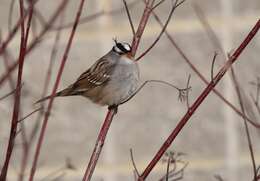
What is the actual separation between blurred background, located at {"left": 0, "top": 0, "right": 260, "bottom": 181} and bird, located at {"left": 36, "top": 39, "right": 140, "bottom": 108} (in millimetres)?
759

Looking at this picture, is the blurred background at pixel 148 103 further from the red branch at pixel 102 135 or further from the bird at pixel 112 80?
the red branch at pixel 102 135

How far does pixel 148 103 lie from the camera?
11.1 feet

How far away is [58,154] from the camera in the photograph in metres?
3.40

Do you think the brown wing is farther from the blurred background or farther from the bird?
the blurred background

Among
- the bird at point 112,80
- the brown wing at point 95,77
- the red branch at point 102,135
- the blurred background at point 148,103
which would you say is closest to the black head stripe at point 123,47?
the bird at point 112,80

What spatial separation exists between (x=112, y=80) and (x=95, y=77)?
0.28 feet

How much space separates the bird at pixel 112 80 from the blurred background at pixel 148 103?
2.49 ft

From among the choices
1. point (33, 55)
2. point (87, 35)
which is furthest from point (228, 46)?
point (33, 55)

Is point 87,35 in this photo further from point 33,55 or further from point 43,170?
point 43,170

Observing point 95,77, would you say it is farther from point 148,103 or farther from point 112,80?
point 148,103

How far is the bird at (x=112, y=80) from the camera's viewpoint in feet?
7.59

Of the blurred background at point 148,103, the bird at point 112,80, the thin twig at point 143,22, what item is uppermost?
the blurred background at point 148,103

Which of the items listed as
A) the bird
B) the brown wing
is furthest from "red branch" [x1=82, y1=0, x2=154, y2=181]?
the brown wing

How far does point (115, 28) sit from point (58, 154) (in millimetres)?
628
